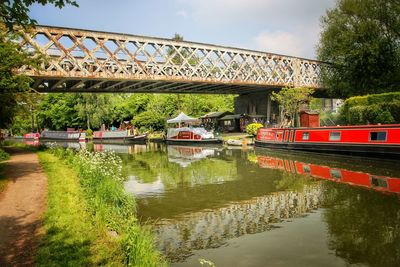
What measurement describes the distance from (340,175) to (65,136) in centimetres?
5468

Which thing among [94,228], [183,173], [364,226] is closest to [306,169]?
[183,173]

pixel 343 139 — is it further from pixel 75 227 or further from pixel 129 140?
pixel 129 140

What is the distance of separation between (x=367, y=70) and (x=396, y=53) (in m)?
3.52

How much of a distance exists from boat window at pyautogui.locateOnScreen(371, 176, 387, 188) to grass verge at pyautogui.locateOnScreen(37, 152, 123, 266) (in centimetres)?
1088

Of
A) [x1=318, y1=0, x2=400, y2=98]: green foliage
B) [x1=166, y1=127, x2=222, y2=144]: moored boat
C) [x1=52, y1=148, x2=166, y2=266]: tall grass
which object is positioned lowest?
[x1=52, y1=148, x2=166, y2=266]: tall grass

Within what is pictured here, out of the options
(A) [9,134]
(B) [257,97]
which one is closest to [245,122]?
(B) [257,97]

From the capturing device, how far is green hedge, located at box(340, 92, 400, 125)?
27.9 metres

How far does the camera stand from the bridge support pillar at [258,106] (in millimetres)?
49719

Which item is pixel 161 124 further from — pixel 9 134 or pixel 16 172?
pixel 9 134

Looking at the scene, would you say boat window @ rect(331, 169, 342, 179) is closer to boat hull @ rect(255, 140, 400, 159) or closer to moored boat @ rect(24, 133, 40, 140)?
boat hull @ rect(255, 140, 400, 159)

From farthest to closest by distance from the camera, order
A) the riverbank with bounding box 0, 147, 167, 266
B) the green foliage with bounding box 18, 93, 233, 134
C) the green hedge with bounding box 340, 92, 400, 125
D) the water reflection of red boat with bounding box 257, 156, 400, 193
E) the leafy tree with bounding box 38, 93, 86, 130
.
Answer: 1. the leafy tree with bounding box 38, 93, 86, 130
2. the green foliage with bounding box 18, 93, 233, 134
3. the green hedge with bounding box 340, 92, 400, 125
4. the water reflection of red boat with bounding box 257, 156, 400, 193
5. the riverbank with bounding box 0, 147, 167, 266

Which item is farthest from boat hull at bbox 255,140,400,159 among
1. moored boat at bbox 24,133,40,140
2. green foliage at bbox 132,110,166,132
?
moored boat at bbox 24,133,40,140

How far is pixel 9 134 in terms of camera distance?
93.3 meters

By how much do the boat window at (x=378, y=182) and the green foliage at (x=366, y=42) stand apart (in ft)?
96.2
